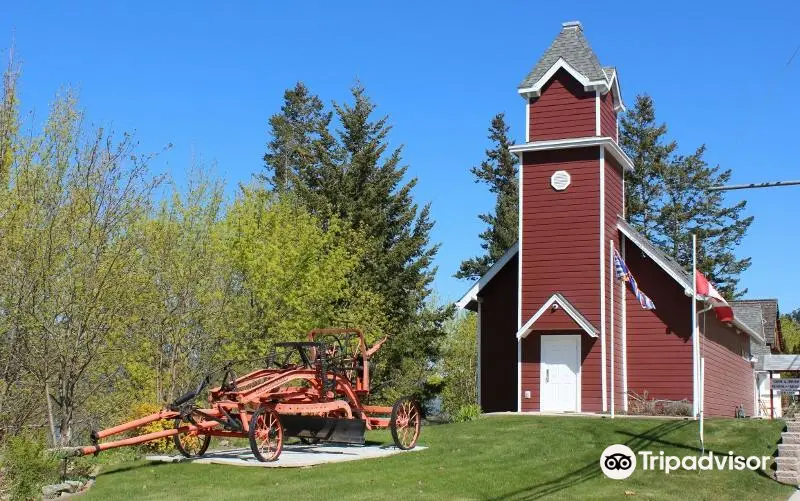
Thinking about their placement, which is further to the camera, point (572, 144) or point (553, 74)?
point (553, 74)

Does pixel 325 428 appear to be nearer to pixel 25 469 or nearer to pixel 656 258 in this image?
pixel 25 469

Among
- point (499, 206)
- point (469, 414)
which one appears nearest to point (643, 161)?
point (499, 206)

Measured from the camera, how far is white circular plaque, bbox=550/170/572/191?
26241mm

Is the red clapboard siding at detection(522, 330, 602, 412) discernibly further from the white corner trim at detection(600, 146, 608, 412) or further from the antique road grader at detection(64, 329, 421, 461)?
the antique road grader at detection(64, 329, 421, 461)

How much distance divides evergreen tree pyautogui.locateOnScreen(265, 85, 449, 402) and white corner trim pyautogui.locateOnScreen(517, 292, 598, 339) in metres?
13.0

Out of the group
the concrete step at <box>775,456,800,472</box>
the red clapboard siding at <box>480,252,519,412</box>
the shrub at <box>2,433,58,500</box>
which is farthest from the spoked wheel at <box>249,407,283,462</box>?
the red clapboard siding at <box>480,252,519,412</box>

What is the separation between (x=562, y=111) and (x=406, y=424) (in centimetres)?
1301

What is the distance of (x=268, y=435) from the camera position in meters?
15.5

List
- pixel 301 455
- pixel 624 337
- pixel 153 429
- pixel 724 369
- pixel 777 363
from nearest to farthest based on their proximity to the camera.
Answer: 1. pixel 301 455
2. pixel 153 429
3. pixel 624 337
4. pixel 724 369
5. pixel 777 363

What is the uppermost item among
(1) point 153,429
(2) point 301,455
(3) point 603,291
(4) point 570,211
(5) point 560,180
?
(5) point 560,180

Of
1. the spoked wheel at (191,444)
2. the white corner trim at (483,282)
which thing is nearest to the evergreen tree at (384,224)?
the white corner trim at (483,282)

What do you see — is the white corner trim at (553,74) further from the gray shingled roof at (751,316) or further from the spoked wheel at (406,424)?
the gray shingled roof at (751,316)

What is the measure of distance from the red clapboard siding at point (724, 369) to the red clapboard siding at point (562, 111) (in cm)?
724

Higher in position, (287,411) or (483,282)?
(483,282)
